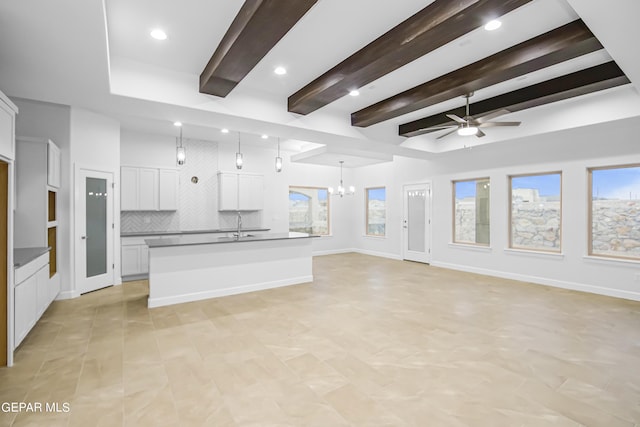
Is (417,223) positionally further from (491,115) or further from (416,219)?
(491,115)

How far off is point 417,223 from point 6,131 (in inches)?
309

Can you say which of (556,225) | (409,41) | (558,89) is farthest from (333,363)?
(556,225)

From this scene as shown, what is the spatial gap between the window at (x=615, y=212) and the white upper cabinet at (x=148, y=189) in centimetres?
799

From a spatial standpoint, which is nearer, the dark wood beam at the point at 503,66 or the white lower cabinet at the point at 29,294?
the dark wood beam at the point at 503,66

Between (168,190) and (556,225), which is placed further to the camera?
(168,190)

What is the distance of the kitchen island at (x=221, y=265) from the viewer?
458 cm

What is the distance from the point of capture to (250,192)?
793 centimetres

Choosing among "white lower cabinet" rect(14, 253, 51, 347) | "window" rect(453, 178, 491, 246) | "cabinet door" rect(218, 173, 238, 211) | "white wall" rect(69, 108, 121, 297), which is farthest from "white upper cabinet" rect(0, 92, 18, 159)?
"window" rect(453, 178, 491, 246)

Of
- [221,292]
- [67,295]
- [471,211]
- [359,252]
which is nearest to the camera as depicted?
[67,295]

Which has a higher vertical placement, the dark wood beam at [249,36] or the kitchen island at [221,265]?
the dark wood beam at [249,36]

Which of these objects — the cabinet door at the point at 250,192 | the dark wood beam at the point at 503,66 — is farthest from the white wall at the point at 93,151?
the dark wood beam at the point at 503,66

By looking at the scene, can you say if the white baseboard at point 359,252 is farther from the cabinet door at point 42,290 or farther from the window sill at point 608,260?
the cabinet door at point 42,290

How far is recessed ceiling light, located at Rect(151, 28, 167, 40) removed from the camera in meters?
3.01

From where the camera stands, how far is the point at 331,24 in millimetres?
2918
